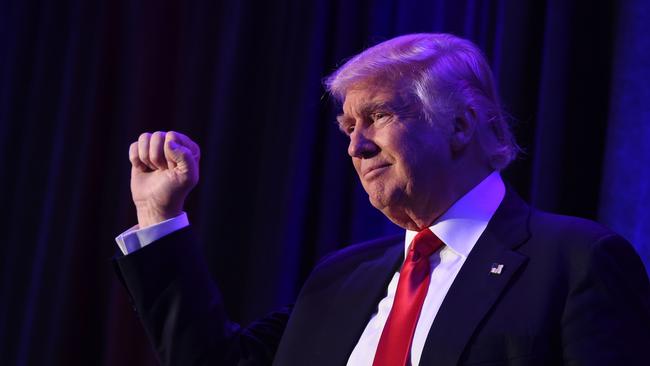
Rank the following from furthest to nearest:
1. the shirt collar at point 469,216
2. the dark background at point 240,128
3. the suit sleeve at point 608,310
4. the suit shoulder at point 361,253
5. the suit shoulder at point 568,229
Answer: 1. the dark background at point 240,128
2. the suit shoulder at point 361,253
3. the shirt collar at point 469,216
4. the suit shoulder at point 568,229
5. the suit sleeve at point 608,310

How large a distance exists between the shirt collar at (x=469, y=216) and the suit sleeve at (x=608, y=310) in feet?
0.75

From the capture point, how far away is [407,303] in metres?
1.39

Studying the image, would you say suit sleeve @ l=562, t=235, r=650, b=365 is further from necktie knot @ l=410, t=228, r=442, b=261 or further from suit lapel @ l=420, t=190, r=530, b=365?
necktie knot @ l=410, t=228, r=442, b=261

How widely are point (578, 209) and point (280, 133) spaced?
86 centimetres

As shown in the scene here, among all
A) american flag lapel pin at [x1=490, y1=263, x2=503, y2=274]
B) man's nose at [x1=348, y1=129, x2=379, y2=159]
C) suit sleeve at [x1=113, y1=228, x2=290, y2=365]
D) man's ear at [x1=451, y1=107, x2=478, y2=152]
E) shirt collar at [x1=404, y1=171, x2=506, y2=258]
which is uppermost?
man's ear at [x1=451, y1=107, x2=478, y2=152]

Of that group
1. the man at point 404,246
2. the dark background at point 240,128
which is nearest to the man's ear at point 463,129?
the man at point 404,246

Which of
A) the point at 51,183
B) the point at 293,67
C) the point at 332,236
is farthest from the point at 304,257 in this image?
the point at 51,183

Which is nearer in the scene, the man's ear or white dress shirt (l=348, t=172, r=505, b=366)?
white dress shirt (l=348, t=172, r=505, b=366)

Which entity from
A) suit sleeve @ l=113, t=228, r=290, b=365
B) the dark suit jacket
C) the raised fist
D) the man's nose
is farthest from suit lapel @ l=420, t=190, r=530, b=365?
the raised fist

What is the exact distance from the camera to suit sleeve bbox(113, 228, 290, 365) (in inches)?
58.5

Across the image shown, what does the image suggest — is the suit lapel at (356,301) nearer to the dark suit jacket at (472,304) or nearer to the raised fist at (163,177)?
the dark suit jacket at (472,304)

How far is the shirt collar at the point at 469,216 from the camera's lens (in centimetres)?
143

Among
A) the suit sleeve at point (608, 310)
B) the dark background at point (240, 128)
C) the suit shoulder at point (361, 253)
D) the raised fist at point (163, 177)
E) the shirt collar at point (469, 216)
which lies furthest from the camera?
the dark background at point (240, 128)

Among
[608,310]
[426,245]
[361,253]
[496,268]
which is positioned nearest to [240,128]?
[361,253]
